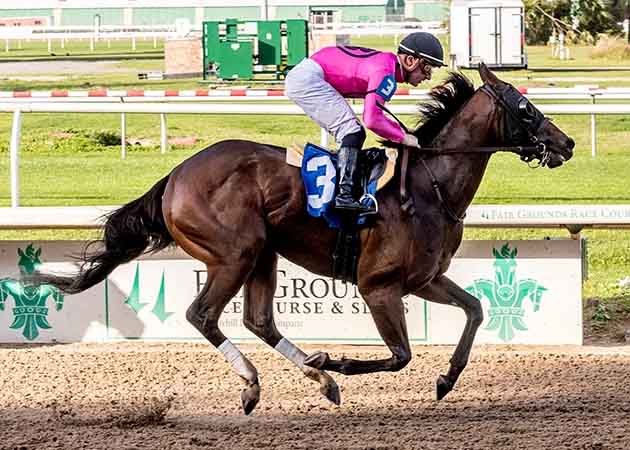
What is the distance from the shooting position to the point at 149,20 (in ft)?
246

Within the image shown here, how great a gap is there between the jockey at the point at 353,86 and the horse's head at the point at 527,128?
0.96 ft

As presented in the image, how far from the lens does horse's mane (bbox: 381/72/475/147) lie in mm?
5812

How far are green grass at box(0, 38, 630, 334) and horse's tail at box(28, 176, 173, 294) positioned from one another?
2.91 metres

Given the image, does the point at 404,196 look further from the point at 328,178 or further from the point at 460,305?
the point at 460,305

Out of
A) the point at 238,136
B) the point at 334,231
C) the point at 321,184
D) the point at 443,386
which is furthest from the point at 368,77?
the point at 238,136

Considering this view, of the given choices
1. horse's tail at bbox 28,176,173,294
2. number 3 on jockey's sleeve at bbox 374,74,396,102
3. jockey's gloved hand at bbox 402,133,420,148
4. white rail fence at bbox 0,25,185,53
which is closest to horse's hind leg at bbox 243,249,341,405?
horse's tail at bbox 28,176,173,294

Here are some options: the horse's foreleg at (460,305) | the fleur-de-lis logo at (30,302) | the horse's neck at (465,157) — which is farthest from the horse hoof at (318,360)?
the fleur-de-lis logo at (30,302)

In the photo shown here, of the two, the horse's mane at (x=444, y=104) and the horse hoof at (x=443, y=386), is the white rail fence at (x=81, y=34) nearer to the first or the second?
the horse's mane at (x=444, y=104)

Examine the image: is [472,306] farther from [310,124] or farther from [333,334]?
[310,124]

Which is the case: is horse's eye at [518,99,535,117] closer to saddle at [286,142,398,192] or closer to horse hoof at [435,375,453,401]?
saddle at [286,142,398,192]

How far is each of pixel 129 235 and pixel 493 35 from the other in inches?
1044

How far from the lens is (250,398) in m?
5.55

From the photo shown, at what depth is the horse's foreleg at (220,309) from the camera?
18.4 ft

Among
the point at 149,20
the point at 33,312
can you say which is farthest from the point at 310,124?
the point at 149,20
